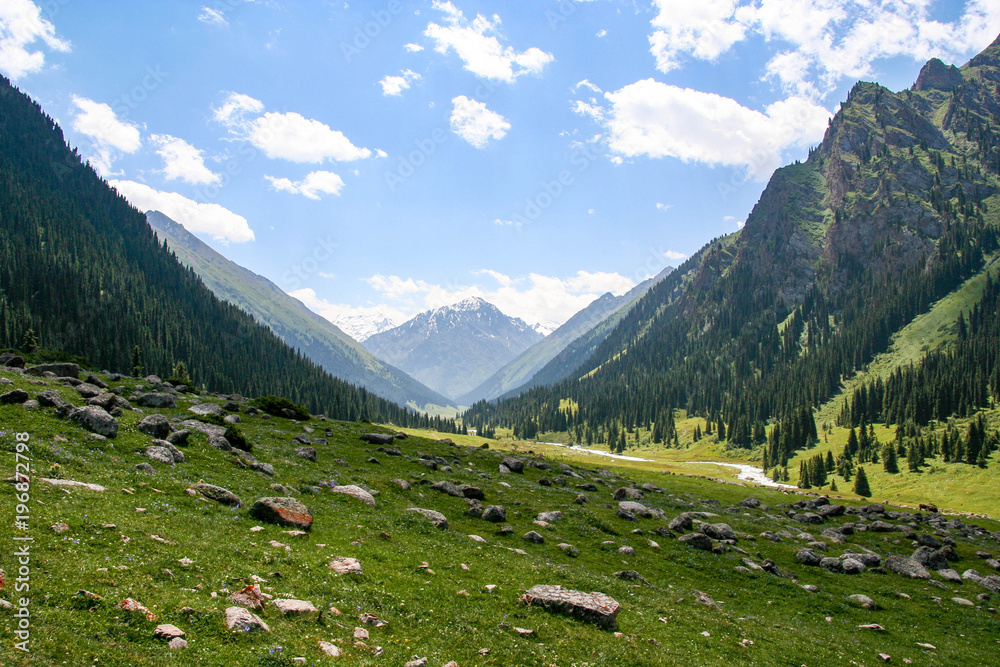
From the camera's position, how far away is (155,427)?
3056 cm

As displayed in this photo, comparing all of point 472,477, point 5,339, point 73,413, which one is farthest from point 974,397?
point 5,339

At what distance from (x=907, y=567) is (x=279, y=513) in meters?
45.9

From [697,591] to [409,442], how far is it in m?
42.0

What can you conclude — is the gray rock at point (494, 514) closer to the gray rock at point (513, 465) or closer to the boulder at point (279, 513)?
the boulder at point (279, 513)

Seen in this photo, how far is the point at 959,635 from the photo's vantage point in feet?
84.7

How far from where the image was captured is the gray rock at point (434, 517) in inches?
1124

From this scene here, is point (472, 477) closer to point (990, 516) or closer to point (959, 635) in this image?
point (959, 635)

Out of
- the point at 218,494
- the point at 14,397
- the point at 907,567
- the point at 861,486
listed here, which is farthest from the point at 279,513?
the point at 861,486

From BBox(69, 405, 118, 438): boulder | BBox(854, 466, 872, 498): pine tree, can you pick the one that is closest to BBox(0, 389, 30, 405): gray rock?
BBox(69, 405, 118, 438): boulder

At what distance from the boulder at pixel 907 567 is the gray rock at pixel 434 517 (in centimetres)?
3571

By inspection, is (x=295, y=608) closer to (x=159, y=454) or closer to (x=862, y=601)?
(x=159, y=454)

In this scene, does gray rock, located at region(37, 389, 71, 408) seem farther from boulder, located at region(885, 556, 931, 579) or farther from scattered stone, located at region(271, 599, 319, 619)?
boulder, located at region(885, 556, 931, 579)

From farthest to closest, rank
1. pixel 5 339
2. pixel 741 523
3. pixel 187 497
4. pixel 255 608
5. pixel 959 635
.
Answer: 1. pixel 5 339
2. pixel 741 523
3. pixel 959 635
4. pixel 187 497
5. pixel 255 608

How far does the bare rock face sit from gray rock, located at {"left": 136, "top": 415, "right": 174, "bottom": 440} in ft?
86.1
